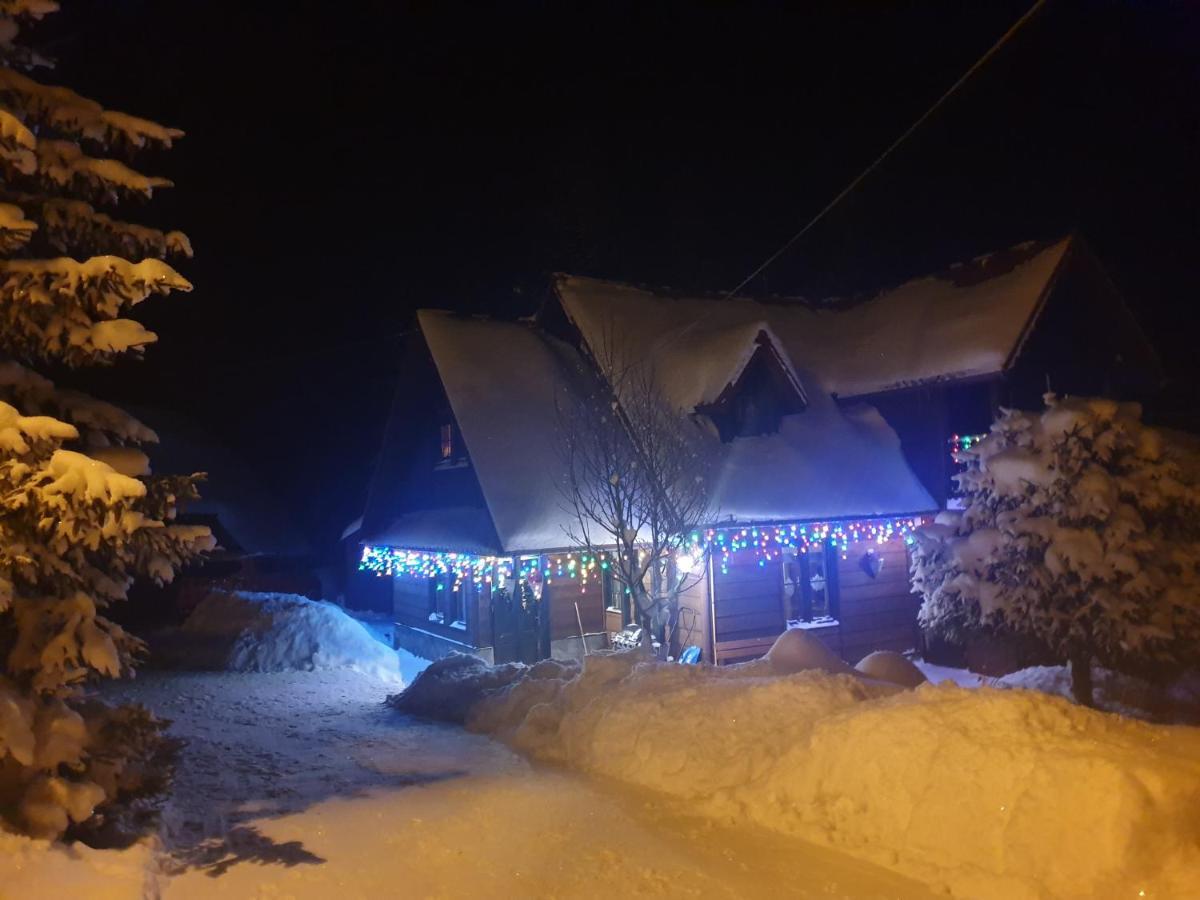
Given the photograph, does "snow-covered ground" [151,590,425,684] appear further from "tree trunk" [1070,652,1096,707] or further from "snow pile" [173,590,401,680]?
"tree trunk" [1070,652,1096,707]

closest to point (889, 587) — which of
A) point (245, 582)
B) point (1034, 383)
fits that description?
point (1034, 383)

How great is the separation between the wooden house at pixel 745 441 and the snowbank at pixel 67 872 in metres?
9.51

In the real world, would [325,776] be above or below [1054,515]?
below

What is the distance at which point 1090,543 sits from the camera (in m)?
11.9

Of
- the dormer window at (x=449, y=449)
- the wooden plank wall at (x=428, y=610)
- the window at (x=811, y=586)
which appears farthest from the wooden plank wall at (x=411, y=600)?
the window at (x=811, y=586)

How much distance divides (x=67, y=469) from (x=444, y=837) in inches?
172

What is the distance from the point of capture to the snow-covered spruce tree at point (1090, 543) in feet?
38.8

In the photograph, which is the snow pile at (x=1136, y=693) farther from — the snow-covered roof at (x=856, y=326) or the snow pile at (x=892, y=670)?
the snow-covered roof at (x=856, y=326)

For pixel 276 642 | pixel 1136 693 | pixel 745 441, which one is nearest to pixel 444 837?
pixel 745 441

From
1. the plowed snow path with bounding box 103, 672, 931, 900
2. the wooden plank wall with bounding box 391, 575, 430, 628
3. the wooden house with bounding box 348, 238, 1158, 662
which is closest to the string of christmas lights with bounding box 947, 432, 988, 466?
the wooden house with bounding box 348, 238, 1158, 662

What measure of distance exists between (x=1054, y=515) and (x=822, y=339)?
1006 cm

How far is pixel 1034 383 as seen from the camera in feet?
59.4

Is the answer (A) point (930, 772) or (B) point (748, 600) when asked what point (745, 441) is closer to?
(B) point (748, 600)

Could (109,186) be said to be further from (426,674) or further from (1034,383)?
(1034,383)
